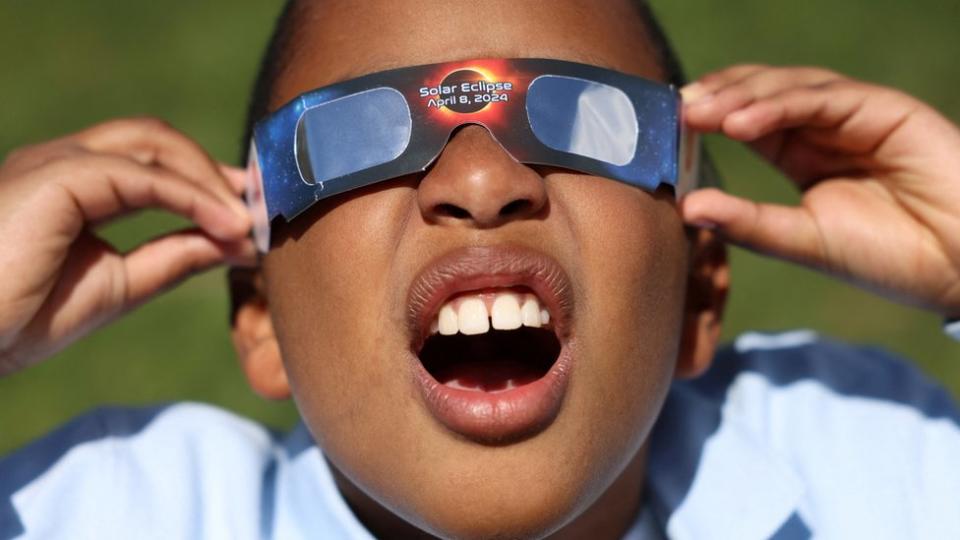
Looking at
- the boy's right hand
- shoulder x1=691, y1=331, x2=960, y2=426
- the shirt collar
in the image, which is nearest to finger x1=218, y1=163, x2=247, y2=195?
the boy's right hand

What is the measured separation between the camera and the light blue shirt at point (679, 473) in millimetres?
2689

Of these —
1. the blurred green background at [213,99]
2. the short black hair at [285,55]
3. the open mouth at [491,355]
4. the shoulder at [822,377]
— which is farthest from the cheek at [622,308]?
the blurred green background at [213,99]

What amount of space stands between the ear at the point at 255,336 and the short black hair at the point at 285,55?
30 centimetres

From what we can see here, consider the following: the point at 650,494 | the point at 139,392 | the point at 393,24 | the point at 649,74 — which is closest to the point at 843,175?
the point at 649,74

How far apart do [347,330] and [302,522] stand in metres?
0.63

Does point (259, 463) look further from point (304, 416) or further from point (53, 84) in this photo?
point (53, 84)

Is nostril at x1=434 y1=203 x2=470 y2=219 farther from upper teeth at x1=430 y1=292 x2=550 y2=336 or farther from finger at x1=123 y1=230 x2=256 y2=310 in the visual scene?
finger at x1=123 y1=230 x2=256 y2=310

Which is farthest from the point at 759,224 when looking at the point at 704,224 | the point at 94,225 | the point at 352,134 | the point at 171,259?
the point at 94,225

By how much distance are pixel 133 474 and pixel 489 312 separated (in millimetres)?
947

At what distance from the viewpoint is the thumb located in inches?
103

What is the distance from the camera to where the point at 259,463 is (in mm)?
2861

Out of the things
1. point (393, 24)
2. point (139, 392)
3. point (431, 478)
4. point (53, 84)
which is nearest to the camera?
point (431, 478)

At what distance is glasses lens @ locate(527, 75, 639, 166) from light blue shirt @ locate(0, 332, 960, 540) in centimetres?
84

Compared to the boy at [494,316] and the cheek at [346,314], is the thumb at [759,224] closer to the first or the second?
the boy at [494,316]
